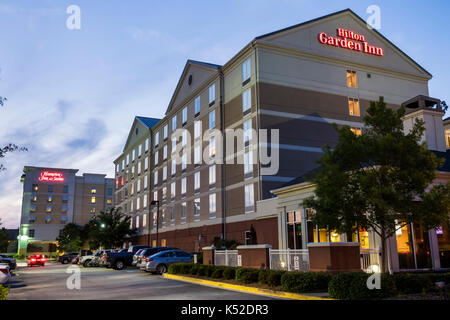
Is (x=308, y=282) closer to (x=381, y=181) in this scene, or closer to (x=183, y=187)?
(x=381, y=181)

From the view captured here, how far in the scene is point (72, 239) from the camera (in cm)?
9406

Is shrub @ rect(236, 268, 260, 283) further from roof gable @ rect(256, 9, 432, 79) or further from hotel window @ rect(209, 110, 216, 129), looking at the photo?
hotel window @ rect(209, 110, 216, 129)

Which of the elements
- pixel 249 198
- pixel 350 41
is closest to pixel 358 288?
pixel 249 198

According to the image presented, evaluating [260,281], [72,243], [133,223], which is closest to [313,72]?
[260,281]

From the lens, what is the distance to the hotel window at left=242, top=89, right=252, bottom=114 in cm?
3741

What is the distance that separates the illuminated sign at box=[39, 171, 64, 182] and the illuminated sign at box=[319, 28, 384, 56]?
348ft

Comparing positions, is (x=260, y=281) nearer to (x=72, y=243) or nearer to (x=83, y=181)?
(x=72, y=243)

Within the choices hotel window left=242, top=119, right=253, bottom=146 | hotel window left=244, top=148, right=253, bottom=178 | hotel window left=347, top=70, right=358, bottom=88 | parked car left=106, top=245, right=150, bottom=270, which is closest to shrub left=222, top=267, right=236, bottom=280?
hotel window left=244, top=148, right=253, bottom=178

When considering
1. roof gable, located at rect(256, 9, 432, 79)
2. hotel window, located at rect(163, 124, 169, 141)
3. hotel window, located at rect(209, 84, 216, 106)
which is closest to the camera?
roof gable, located at rect(256, 9, 432, 79)

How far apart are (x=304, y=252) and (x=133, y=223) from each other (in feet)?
176

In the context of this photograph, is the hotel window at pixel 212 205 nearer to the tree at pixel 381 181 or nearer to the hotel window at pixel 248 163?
the hotel window at pixel 248 163

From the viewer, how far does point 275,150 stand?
3556 centimetres

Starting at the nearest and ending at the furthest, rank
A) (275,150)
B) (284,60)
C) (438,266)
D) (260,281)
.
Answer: (260,281) < (438,266) < (275,150) < (284,60)

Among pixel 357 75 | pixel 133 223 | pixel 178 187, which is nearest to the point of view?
pixel 357 75
